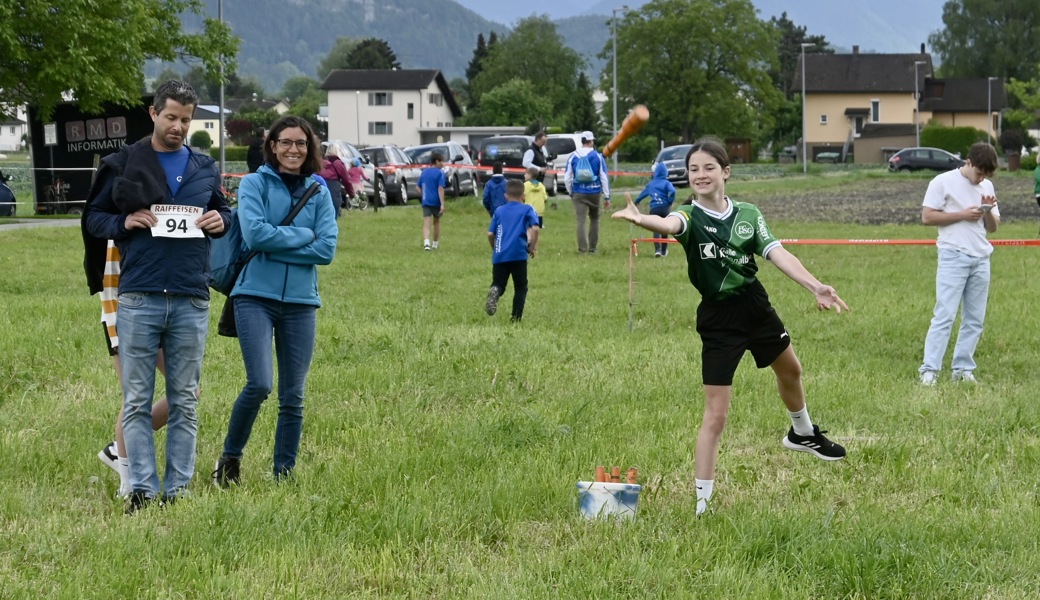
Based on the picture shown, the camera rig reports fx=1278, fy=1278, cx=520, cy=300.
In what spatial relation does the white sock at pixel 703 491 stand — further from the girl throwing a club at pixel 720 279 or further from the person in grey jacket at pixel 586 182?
the person in grey jacket at pixel 586 182

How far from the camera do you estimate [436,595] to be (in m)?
4.82

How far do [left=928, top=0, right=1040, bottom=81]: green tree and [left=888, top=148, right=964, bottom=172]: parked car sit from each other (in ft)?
182

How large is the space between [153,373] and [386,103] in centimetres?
11230

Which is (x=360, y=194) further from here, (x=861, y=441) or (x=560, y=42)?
(x=560, y=42)

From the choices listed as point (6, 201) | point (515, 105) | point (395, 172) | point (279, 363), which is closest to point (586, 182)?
point (279, 363)

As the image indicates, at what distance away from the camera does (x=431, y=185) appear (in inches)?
886

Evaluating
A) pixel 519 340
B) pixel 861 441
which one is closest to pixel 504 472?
pixel 861 441

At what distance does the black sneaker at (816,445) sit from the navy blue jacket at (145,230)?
10.4 feet

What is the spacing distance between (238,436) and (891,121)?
115 meters

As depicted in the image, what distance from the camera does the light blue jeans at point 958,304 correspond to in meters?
10.1

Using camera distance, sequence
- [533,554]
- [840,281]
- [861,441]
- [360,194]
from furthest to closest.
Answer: [360,194]
[840,281]
[861,441]
[533,554]

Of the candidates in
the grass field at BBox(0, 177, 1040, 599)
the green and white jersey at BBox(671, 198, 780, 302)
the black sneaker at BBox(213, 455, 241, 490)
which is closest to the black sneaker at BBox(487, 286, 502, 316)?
the grass field at BBox(0, 177, 1040, 599)

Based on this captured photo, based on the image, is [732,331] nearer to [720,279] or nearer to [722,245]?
[720,279]

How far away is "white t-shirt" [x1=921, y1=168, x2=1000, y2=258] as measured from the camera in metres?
9.96
